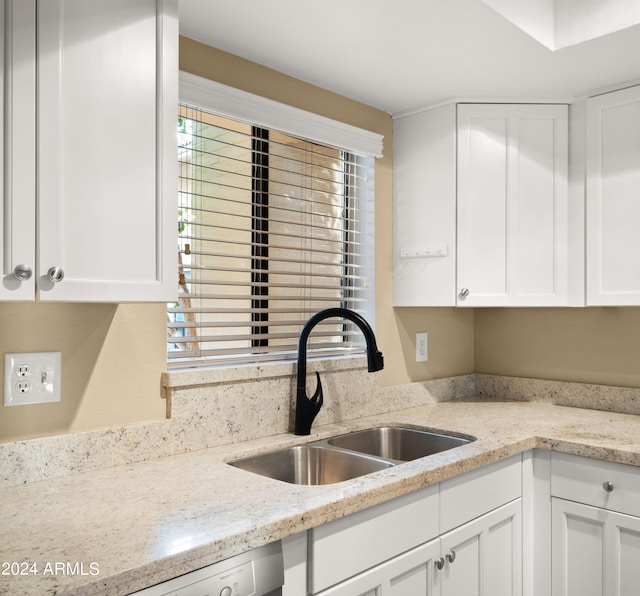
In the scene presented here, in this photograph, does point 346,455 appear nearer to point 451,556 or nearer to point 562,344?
point 451,556

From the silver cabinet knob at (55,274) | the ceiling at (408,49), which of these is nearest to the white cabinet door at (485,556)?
the silver cabinet knob at (55,274)

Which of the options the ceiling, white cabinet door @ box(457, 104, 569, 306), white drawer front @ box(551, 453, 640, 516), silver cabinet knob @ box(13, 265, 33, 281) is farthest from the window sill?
the ceiling

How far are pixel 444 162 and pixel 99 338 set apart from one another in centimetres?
147

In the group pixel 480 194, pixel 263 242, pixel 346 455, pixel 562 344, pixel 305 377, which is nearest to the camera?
pixel 346 455

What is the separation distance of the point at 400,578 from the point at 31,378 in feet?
3.45

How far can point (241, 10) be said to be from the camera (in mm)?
1584

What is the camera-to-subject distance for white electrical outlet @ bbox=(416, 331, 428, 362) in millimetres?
2547

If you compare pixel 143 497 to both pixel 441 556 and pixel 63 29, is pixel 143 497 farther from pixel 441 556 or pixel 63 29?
pixel 63 29

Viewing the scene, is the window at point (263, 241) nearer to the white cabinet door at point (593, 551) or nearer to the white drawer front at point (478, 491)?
the white drawer front at point (478, 491)

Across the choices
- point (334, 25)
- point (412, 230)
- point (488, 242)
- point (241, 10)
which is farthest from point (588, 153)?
point (241, 10)

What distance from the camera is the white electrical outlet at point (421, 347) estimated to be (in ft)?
8.36

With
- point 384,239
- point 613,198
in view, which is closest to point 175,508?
point 384,239

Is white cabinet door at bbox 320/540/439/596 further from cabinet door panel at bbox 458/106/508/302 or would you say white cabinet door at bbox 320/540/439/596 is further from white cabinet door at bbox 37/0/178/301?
cabinet door panel at bbox 458/106/508/302

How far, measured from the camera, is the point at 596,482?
1.80 m
